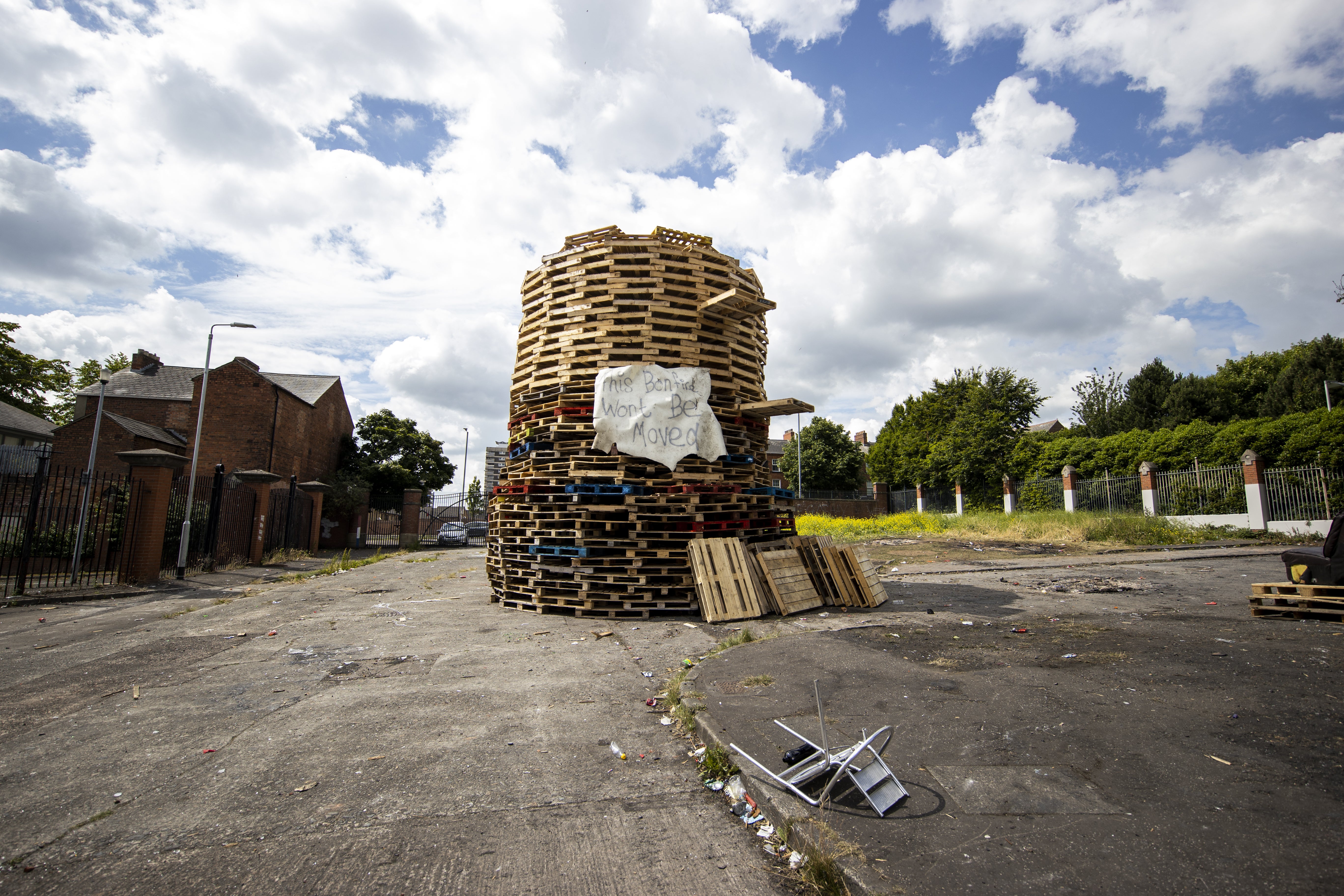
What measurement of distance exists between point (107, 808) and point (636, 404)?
6.46 metres

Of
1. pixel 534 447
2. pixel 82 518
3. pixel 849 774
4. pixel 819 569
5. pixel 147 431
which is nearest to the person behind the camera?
pixel 849 774

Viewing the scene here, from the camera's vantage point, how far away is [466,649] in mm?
6617

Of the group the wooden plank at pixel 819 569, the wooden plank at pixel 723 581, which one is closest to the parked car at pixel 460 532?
the wooden plank at pixel 723 581

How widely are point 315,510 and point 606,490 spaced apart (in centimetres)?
2035

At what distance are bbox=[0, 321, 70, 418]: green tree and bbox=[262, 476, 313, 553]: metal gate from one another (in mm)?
32038

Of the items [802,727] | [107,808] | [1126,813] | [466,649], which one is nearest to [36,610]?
[466,649]

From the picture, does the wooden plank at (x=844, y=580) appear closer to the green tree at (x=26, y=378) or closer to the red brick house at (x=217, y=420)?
the red brick house at (x=217, y=420)

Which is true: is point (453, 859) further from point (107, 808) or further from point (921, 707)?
point (921, 707)

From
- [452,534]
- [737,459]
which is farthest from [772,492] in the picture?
[452,534]

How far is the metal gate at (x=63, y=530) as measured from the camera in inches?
438

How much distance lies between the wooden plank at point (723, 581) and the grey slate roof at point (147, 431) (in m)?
28.7

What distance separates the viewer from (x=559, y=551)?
855 cm

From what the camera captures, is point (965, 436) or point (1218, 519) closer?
point (1218, 519)

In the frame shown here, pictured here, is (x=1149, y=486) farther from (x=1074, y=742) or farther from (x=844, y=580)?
(x=1074, y=742)
